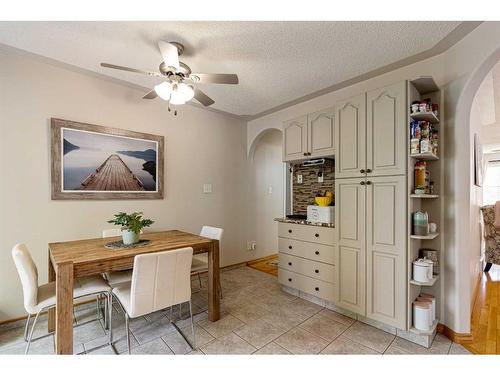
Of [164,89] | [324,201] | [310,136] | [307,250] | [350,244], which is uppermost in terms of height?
[164,89]

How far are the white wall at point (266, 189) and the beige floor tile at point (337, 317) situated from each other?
1913 mm

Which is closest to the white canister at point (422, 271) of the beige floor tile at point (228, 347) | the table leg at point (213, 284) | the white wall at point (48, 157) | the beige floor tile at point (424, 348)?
the beige floor tile at point (424, 348)

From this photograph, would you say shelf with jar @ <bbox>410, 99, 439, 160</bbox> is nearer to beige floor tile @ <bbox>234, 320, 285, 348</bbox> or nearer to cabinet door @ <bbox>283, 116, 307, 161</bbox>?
cabinet door @ <bbox>283, 116, 307, 161</bbox>

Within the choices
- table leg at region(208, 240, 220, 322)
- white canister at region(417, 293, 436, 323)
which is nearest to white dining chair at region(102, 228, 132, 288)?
table leg at region(208, 240, 220, 322)

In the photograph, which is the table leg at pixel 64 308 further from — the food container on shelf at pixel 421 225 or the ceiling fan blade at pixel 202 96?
the food container on shelf at pixel 421 225

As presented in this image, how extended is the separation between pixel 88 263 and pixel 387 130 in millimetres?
2511

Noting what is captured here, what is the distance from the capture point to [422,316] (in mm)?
1796

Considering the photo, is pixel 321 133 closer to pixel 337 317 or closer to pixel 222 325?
pixel 337 317

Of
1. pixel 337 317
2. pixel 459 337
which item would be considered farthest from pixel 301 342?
pixel 459 337

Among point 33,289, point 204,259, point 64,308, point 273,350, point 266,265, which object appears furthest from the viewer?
point 266,265

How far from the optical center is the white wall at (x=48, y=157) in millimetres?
2098
